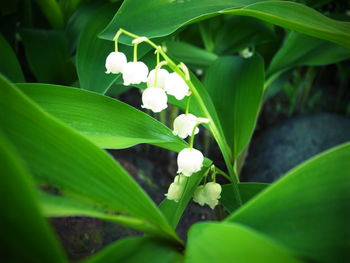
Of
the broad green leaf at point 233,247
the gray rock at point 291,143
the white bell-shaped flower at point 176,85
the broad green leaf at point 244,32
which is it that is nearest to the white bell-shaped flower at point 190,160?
the white bell-shaped flower at point 176,85

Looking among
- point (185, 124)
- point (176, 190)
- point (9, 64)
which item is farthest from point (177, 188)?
point (9, 64)

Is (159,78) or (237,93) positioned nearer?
(159,78)

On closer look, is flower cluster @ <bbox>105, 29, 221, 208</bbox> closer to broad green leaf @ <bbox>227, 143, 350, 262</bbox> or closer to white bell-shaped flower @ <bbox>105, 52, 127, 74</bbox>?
white bell-shaped flower @ <bbox>105, 52, 127, 74</bbox>

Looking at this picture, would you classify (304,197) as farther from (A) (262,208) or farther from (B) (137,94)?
(B) (137,94)

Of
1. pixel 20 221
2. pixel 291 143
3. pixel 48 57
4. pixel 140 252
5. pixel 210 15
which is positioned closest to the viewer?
pixel 20 221

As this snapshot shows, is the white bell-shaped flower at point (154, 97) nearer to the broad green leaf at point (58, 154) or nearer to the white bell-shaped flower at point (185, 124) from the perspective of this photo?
the white bell-shaped flower at point (185, 124)

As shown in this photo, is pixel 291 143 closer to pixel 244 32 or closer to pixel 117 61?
pixel 244 32
